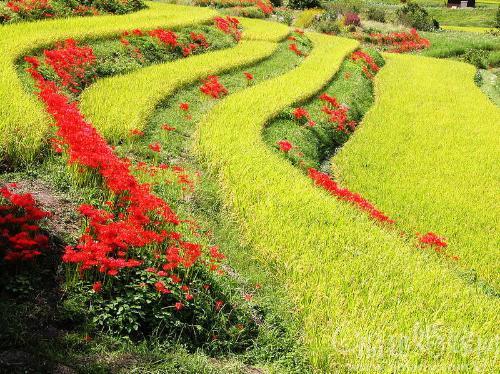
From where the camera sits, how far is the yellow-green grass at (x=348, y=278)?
4145mm

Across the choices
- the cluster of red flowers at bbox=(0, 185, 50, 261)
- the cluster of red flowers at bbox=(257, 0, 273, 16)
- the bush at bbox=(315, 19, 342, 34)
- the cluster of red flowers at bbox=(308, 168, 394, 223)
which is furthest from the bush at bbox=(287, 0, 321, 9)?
the cluster of red flowers at bbox=(0, 185, 50, 261)

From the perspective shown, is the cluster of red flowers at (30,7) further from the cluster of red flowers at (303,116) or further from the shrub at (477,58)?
the shrub at (477,58)

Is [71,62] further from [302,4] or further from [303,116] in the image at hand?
[302,4]

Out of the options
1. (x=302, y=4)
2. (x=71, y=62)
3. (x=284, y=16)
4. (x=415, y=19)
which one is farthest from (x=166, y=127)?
(x=415, y=19)

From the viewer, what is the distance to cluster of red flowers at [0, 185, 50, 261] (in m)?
3.95

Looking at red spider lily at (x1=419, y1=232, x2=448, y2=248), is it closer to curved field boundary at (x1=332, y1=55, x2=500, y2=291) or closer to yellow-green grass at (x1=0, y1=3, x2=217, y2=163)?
curved field boundary at (x1=332, y1=55, x2=500, y2=291)

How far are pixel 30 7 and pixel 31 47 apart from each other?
4.16 metres

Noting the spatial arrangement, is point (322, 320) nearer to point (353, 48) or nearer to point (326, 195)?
point (326, 195)

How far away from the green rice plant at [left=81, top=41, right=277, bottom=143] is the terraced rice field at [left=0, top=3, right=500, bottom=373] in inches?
2.2

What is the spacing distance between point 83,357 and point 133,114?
6.18m

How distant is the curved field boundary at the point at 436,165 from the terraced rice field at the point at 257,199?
0.18 ft

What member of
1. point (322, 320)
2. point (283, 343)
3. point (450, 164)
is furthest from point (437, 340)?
point (450, 164)

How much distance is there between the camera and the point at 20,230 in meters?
4.31

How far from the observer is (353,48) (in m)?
21.9
